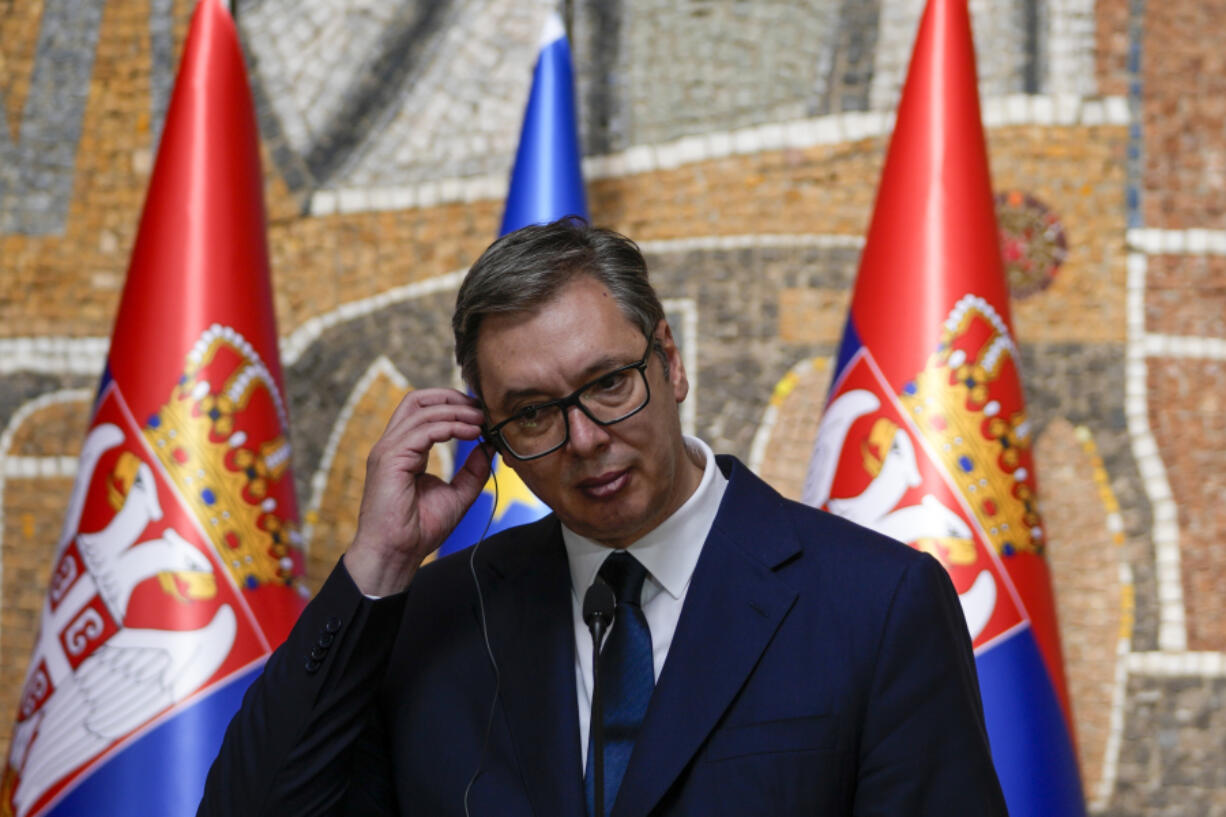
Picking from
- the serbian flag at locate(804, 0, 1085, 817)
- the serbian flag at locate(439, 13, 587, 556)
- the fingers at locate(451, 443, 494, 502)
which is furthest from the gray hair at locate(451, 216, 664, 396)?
the serbian flag at locate(439, 13, 587, 556)

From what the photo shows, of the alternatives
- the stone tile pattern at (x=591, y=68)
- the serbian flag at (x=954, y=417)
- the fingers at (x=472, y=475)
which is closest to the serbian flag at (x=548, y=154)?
the stone tile pattern at (x=591, y=68)

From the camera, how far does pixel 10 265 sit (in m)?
3.05

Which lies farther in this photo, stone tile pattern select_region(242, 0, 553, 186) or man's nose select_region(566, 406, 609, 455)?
stone tile pattern select_region(242, 0, 553, 186)

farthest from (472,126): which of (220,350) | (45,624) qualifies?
(45,624)

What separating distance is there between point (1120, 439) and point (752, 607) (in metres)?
1.75

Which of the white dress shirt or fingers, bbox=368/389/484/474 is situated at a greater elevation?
fingers, bbox=368/389/484/474

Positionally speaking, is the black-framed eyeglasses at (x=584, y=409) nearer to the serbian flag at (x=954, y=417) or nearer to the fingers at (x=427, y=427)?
the fingers at (x=427, y=427)

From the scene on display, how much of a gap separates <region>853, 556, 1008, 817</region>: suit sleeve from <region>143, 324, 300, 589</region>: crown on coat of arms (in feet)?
4.40

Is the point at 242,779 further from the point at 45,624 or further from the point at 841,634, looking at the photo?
the point at 45,624

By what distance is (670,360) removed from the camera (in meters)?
1.36

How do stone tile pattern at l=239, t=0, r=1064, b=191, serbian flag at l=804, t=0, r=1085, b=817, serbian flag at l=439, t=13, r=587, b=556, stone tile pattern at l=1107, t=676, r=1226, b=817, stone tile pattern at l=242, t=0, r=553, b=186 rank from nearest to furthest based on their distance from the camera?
serbian flag at l=804, t=0, r=1085, b=817
serbian flag at l=439, t=13, r=587, b=556
stone tile pattern at l=1107, t=676, r=1226, b=817
stone tile pattern at l=239, t=0, r=1064, b=191
stone tile pattern at l=242, t=0, r=553, b=186

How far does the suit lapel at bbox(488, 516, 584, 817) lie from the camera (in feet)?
3.93

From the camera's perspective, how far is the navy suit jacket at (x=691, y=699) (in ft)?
3.72

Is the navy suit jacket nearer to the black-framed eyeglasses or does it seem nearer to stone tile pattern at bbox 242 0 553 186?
the black-framed eyeglasses
